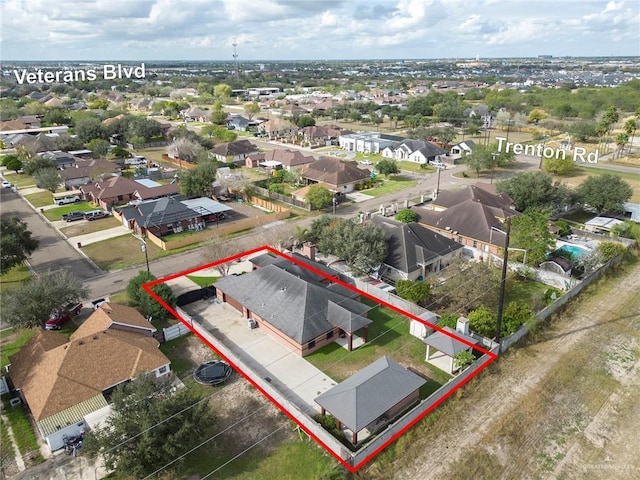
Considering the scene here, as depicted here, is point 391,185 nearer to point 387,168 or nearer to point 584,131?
point 387,168

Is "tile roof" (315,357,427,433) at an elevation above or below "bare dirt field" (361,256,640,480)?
above

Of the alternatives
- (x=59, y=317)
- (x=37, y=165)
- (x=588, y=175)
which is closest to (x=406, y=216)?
(x=59, y=317)

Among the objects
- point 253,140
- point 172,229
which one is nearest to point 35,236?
point 172,229

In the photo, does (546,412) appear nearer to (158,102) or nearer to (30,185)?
(30,185)

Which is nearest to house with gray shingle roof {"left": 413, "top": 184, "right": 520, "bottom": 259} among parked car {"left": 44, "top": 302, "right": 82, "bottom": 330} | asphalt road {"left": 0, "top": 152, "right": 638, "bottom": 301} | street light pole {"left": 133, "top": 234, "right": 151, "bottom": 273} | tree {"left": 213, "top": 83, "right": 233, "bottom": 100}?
asphalt road {"left": 0, "top": 152, "right": 638, "bottom": 301}

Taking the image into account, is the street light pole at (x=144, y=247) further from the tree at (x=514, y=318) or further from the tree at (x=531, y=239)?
the tree at (x=531, y=239)

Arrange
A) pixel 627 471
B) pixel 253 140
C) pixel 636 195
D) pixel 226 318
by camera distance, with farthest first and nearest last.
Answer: pixel 253 140 < pixel 636 195 < pixel 226 318 < pixel 627 471

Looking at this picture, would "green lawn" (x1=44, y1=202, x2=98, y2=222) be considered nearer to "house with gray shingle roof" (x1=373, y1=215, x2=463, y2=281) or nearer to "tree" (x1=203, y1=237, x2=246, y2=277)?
"tree" (x1=203, y1=237, x2=246, y2=277)
